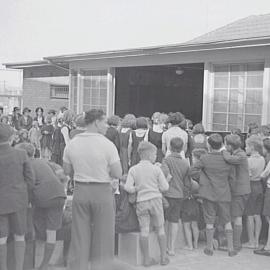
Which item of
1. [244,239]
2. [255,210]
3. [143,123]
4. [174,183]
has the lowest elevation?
[244,239]

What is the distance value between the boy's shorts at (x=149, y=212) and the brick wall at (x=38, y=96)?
1361 cm

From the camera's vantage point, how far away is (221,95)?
415 inches

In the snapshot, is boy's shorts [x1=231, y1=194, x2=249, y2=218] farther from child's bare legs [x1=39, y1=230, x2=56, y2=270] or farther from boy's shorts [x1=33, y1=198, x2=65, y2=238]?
child's bare legs [x1=39, y1=230, x2=56, y2=270]

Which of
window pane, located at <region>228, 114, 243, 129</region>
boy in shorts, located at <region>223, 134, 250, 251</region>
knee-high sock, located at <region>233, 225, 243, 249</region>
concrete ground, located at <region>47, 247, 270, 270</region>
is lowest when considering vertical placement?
concrete ground, located at <region>47, 247, 270, 270</region>

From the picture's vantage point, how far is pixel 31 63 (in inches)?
682

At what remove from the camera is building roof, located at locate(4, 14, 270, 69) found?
30.6ft

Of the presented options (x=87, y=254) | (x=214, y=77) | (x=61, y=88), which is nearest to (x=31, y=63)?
(x=61, y=88)

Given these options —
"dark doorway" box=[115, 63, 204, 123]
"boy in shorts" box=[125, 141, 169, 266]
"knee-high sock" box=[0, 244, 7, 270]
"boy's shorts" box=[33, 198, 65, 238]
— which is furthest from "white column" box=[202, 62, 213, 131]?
"knee-high sock" box=[0, 244, 7, 270]

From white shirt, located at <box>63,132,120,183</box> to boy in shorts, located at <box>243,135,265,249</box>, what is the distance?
8.08 feet

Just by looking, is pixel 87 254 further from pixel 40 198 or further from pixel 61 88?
pixel 61 88

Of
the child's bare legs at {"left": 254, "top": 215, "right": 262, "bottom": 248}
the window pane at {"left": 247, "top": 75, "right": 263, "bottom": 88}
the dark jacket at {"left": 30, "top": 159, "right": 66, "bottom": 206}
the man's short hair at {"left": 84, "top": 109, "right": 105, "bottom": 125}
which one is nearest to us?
the man's short hair at {"left": 84, "top": 109, "right": 105, "bottom": 125}

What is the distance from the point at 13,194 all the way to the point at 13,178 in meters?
0.15

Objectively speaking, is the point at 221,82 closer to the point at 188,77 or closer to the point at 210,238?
the point at 210,238

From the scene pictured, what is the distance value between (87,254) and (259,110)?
6393 millimetres
